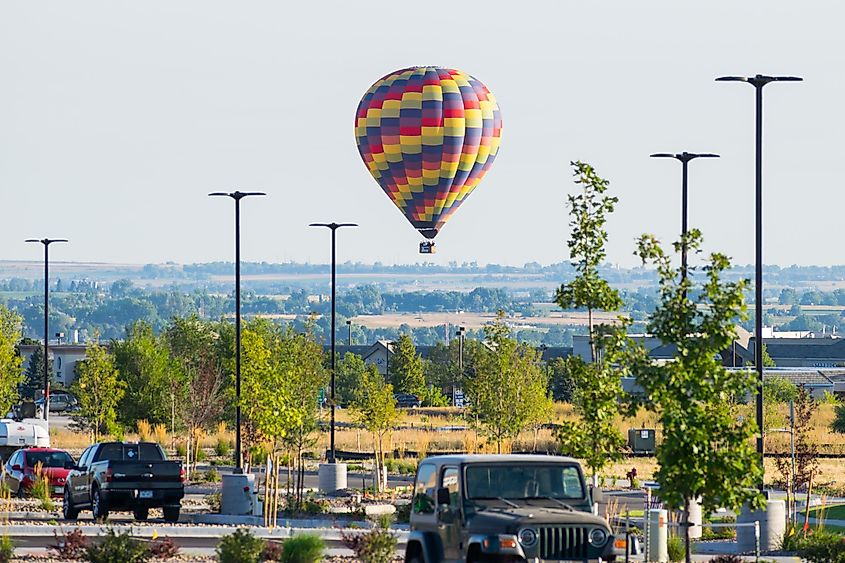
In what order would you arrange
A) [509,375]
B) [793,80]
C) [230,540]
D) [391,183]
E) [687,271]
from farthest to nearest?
1. [391,183]
2. [509,375]
3. [793,80]
4. [230,540]
5. [687,271]

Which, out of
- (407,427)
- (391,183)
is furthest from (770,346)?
(391,183)

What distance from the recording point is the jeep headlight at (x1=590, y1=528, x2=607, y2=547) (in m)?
19.5

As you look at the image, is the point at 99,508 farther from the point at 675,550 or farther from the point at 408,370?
the point at 408,370

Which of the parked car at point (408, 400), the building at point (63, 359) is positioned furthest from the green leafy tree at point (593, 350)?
the building at point (63, 359)

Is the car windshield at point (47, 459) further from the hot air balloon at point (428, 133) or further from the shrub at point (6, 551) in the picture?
the hot air balloon at point (428, 133)

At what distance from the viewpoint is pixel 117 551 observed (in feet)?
79.9

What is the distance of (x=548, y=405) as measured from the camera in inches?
2509

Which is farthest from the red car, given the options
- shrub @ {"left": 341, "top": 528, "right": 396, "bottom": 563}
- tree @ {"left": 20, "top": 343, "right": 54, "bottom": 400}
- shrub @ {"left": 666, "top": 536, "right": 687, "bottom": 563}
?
tree @ {"left": 20, "top": 343, "right": 54, "bottom": 400}

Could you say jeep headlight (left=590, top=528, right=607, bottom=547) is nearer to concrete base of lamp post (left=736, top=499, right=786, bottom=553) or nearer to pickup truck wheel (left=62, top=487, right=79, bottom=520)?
concrete base of lamp post (left=736, top=499, right=786, bottom=553)

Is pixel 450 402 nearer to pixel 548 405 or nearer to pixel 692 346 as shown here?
pixel 548 405

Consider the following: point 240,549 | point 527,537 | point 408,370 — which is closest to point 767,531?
point 240,549

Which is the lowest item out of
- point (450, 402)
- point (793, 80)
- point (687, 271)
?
point (450, 402)

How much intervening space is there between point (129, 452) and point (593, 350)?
48.4ft

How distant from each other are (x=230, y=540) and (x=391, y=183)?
140 feet
